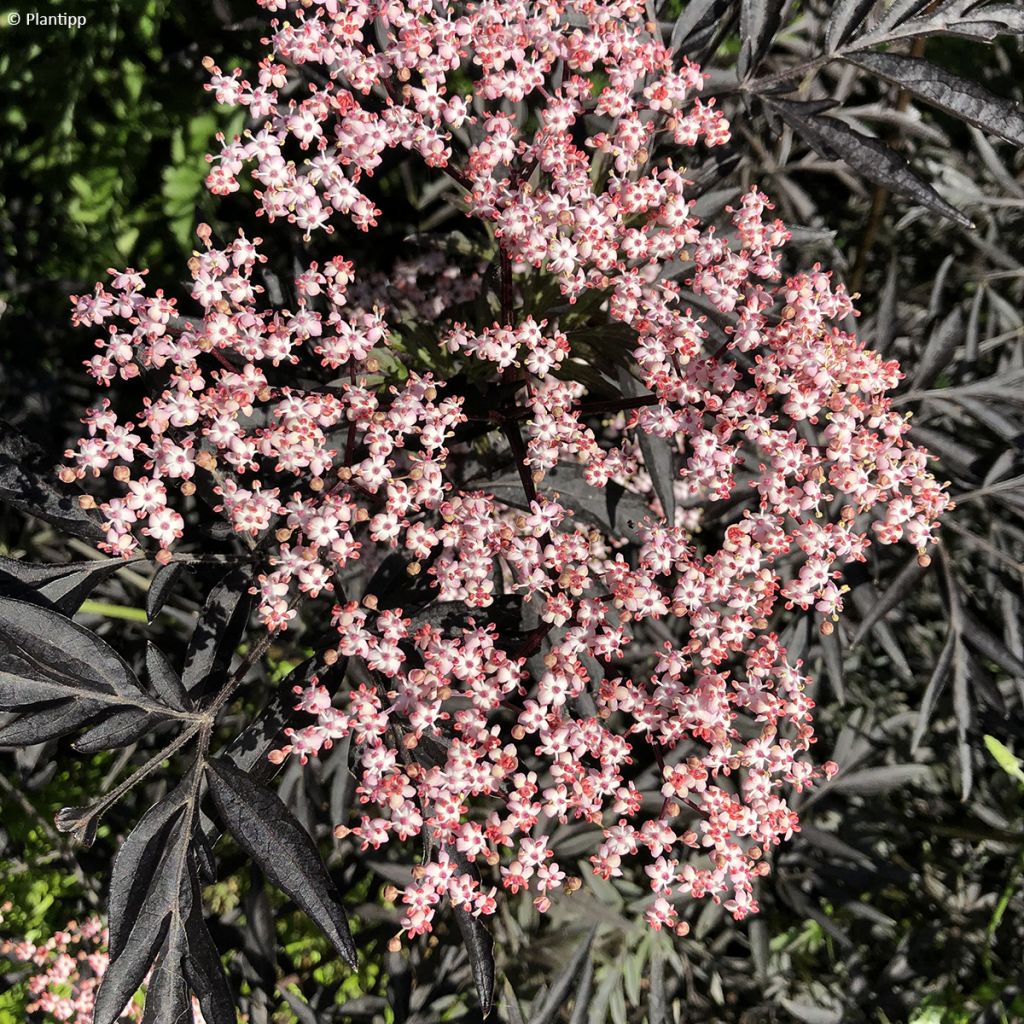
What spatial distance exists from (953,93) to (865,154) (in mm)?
162

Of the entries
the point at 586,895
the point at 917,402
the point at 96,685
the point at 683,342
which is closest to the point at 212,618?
the point at 96,685

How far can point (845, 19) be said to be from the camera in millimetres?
1583

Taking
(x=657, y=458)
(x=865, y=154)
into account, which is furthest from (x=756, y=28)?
(x=657, y=458)

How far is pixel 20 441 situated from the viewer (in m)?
1.43

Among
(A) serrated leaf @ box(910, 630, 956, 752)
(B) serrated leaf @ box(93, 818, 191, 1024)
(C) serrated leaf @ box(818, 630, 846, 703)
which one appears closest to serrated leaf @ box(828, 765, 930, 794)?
(A) serrated leaf @ box(910, 630, 956, 752)

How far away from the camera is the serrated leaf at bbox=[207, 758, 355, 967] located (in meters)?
1.18

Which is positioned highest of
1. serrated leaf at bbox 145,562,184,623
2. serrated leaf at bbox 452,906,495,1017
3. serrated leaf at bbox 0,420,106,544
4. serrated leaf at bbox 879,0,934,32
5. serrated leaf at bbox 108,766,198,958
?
serrated leaf at bbox 879,0,934,32

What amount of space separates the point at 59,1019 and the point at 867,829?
89.6 inches

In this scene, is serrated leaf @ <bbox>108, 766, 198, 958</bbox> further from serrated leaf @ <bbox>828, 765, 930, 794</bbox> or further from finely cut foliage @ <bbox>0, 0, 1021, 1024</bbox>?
serrated leaf @ <bbox>828, 765, 930, 794</bbox>

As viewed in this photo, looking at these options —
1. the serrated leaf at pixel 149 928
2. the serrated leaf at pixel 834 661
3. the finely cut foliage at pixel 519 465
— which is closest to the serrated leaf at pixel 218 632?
the finely cut foliage at pixel 519 465

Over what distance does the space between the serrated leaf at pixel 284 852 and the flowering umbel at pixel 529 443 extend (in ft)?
0.43

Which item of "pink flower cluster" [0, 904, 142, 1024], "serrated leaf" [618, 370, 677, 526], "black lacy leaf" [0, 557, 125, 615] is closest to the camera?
"black lacy leaf" [0, 557, 125, 615]

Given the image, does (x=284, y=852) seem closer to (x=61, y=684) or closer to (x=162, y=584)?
(x=61, y=684)

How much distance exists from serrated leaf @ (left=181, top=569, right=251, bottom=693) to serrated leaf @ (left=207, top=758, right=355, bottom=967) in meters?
0.28
